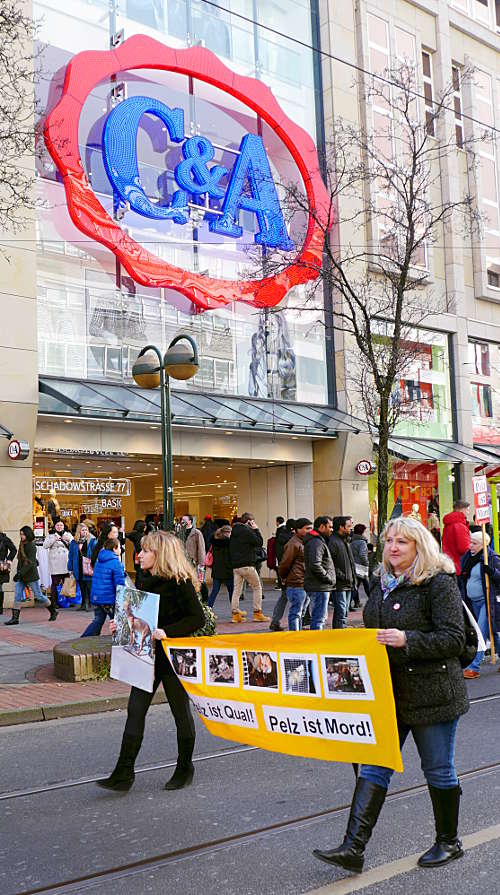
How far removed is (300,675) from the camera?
4914mm

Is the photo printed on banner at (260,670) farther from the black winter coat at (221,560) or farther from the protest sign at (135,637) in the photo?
the black winter coat at (221,560)

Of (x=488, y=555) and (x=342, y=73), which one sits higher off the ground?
(x=342, y=73)

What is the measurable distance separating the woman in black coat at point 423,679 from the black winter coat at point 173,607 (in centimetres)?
187

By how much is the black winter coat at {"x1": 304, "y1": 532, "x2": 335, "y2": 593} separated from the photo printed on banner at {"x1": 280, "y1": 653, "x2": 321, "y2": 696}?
24.5 ft

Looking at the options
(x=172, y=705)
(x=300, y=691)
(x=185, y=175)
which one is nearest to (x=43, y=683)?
(x=172, y=705)

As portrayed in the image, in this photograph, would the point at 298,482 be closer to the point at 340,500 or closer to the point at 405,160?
the point at 340,500

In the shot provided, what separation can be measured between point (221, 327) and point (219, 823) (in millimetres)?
19341

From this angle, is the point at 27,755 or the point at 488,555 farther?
the point at 488,555

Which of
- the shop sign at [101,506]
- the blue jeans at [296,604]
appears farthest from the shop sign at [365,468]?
the blue jeans at [296,604]

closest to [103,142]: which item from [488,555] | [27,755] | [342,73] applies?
[342,73]

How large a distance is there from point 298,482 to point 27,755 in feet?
64.6

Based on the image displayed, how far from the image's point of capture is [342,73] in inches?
1073

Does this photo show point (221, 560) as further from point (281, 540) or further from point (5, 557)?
point (5, 557)

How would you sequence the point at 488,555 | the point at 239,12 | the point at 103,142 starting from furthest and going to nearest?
the point at 239,12 < the point at 103,142 < the point at 488,555
